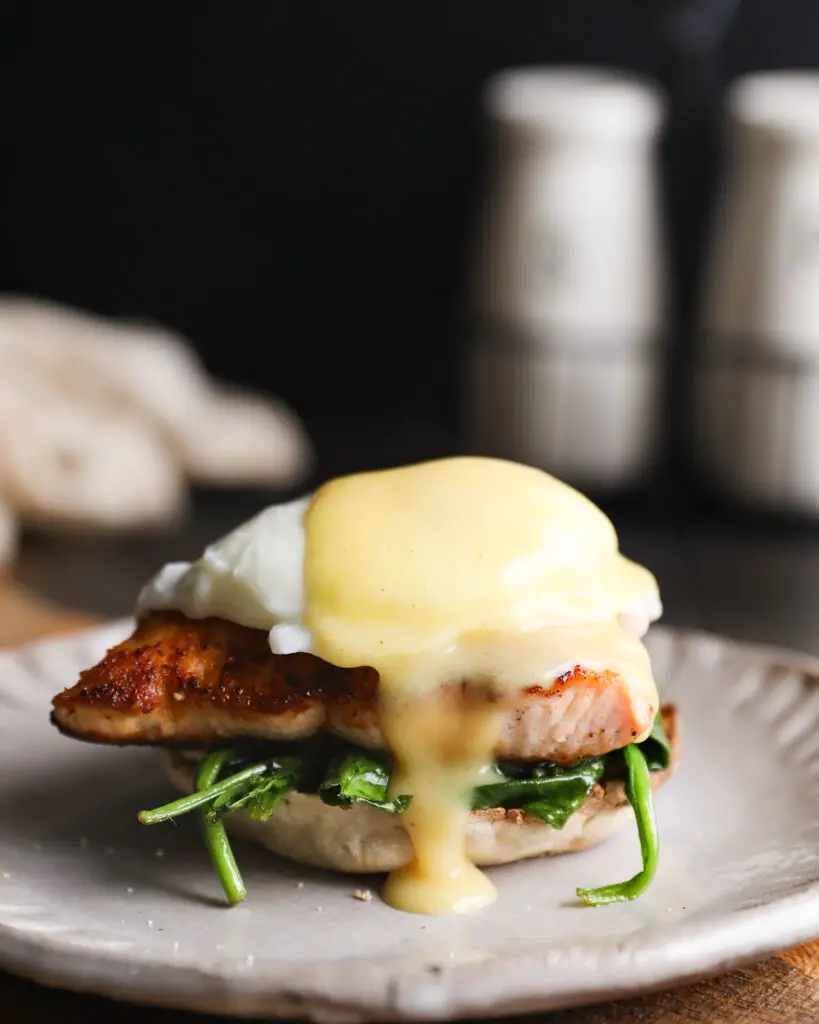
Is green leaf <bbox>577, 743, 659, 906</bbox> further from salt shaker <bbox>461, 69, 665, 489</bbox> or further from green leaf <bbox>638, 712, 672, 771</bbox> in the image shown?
salt shaker <bbox>461, 69, 665, 489</bbox>

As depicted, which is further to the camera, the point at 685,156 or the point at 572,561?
the point at 685,156

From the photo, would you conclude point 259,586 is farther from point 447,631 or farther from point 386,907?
point 386,907

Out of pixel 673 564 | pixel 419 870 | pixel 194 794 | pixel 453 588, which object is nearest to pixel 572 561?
pixel 453 588

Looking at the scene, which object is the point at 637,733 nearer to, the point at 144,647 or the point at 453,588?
the point at 453,588

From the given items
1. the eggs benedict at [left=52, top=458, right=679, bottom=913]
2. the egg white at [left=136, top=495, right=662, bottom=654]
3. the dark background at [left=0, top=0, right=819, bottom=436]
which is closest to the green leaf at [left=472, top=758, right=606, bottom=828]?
the eggs benedict at [left=52, top=458, right=679, bottom=913]

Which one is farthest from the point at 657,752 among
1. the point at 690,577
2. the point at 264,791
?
the point at 690,577

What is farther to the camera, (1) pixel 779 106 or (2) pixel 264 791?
(1) pixel 779 106

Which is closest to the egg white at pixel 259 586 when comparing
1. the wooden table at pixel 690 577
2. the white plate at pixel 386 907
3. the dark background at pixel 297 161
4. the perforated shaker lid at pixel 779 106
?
the white plate at pixel 386 907

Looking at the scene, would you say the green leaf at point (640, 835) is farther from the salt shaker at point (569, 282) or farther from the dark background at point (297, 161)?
the dark background at point (297, 161)
